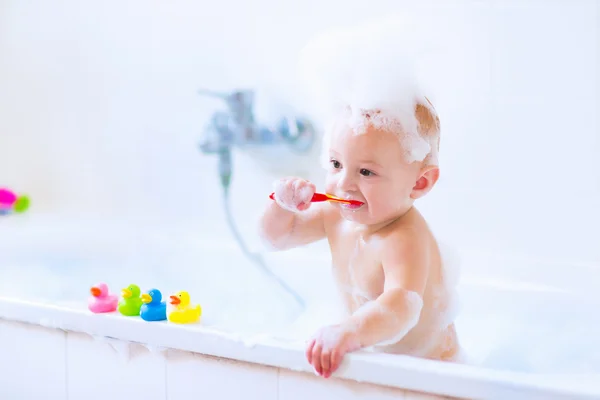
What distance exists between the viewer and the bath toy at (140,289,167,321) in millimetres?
1107

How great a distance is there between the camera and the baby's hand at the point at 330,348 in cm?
97

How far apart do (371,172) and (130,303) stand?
1.40 ft

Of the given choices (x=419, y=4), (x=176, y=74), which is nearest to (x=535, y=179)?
(x=419, y=4)

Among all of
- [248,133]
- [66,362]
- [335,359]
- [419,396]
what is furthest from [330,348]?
[248,133]

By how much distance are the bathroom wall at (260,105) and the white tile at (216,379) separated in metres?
0.77

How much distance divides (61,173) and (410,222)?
54.7 inches

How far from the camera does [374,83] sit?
1.11 meters

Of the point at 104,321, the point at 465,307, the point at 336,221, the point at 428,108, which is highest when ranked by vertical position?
the point at 428,108

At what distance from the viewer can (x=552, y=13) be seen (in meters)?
1.53

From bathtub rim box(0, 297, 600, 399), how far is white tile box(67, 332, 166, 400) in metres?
0.02

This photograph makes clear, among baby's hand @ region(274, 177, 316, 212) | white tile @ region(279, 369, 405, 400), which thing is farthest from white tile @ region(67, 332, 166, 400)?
baby's hand @ region(274, 177, 316, 212)

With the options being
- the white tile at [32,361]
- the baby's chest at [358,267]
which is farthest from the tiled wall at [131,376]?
the baby's chest at [358,267]

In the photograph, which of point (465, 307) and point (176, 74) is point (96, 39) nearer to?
point (176, 74)

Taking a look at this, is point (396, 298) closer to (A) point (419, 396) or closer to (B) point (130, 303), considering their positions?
(A) point (419, 396)
